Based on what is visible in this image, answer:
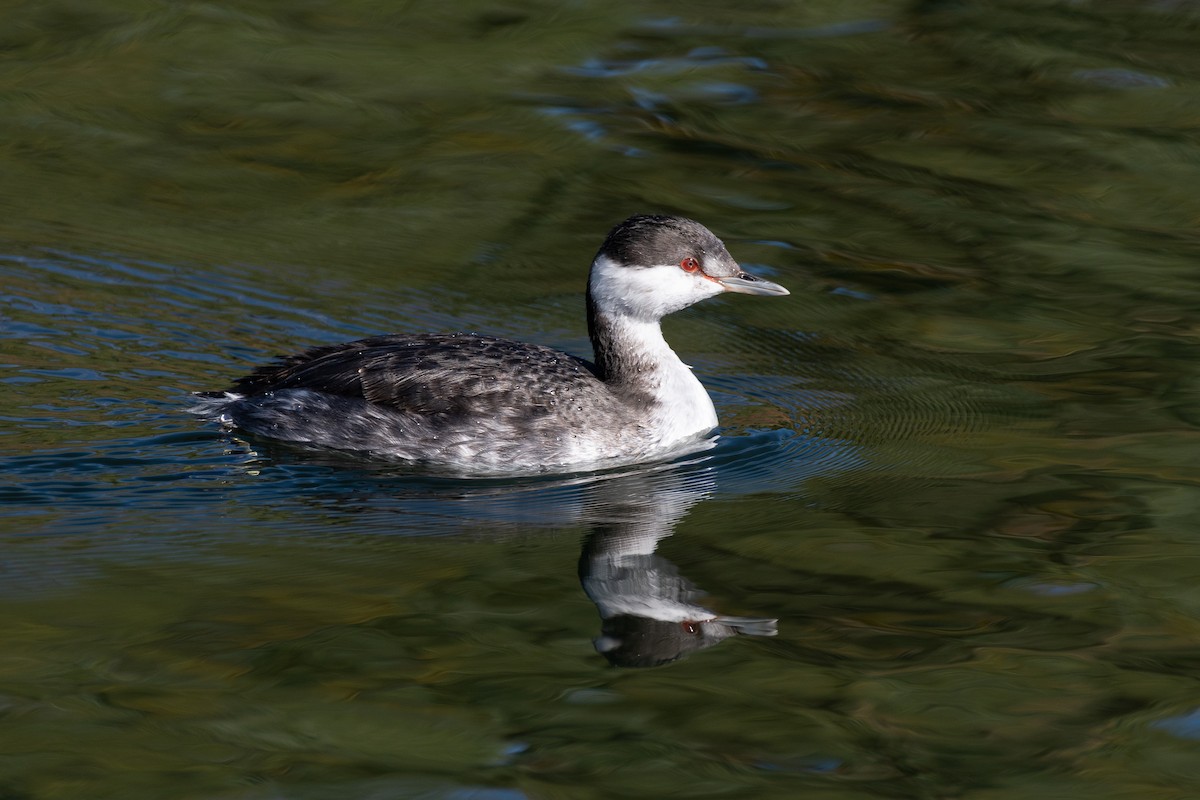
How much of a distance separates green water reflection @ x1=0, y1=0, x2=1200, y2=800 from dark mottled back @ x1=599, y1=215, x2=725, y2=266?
1144mm

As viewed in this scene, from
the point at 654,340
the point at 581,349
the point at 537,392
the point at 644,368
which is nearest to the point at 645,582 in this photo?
the point at 537,392

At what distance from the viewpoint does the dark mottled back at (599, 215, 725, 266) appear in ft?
31.3

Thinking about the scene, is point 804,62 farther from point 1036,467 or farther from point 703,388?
point 1036,467

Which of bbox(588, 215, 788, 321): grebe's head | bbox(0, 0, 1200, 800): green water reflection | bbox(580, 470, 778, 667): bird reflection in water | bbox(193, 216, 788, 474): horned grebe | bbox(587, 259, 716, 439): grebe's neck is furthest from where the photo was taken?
bbox(587, 259, 716, 439): grebe's neck

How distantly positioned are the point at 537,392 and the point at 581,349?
1.94 metres

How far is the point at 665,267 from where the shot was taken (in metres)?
9.58

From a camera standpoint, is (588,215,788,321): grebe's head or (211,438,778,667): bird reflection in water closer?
(211,438,778,667): bird reflection in water

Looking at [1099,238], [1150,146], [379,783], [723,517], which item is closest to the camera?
[379,783]

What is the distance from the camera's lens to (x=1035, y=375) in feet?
34.6

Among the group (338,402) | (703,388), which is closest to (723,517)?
(703,388)

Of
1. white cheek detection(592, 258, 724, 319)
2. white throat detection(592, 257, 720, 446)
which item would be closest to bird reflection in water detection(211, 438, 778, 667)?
white throat detection(592, 257, 720, 446)

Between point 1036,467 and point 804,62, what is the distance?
753 centimetres

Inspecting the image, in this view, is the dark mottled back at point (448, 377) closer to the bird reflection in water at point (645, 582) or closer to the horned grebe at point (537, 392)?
the horned grebe at point (537, 392)

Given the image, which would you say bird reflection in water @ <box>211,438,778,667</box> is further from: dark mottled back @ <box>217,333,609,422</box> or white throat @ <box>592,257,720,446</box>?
dark mottled back @ <box>217,333,609,422</box>
